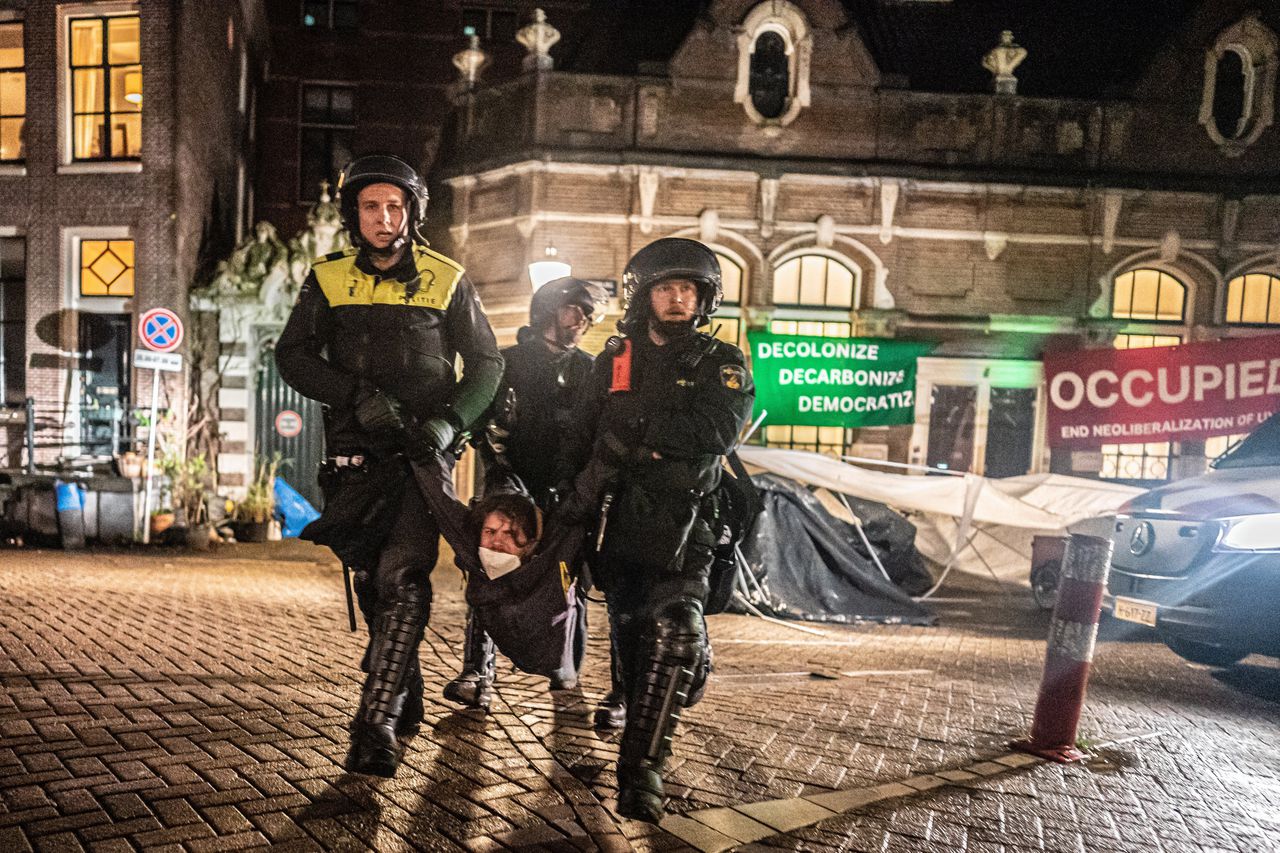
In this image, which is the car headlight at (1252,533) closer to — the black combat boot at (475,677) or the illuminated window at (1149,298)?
the black combat boot at (475,677)

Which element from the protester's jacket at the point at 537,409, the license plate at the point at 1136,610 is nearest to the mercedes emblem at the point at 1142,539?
the license plate at the point at 1136,610

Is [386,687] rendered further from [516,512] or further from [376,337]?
[376,337]

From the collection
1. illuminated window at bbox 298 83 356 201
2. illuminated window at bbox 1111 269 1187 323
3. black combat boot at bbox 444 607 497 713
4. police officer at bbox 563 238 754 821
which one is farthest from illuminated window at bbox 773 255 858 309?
police officer at bbox 563 238 754 821

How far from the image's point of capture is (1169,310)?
15297 millimetres

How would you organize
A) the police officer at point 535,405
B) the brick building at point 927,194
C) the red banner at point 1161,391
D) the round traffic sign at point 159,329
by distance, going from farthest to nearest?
the brick building at point 927,194, the round traffic sign at point 159,329, the red banner at point 1161,391, the police officer at point 535,405

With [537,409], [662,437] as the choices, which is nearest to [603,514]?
[662,437]

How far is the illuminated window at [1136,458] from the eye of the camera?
15164 millimetres

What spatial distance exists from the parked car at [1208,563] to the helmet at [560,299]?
383 cm

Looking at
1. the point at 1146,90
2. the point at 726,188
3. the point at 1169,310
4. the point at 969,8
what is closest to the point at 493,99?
the point at 726,188

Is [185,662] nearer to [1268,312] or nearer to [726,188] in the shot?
[726,188]

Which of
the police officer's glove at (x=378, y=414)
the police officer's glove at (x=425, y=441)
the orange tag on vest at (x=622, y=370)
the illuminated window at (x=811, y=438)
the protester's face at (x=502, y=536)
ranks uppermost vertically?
the orange tag on vest at (x=622, y=370)

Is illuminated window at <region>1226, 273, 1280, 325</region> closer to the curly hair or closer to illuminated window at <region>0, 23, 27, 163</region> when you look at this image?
the curly hair

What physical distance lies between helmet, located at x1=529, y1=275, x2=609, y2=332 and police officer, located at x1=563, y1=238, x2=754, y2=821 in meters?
1.12

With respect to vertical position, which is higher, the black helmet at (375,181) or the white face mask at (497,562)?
the black helmet at (375,181)
